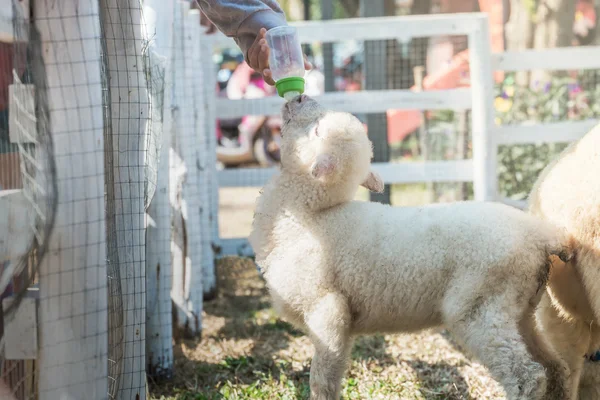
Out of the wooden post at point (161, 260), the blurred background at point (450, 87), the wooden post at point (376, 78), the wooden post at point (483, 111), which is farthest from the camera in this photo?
the blurred background at point (450, 87)

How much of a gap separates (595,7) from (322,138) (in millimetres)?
12024

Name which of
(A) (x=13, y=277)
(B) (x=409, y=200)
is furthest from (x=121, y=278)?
(B) (x=409, y=200)

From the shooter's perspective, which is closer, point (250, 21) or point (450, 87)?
point (250, 21)

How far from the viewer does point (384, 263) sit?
2.89m

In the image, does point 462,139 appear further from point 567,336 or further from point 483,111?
point 567,336

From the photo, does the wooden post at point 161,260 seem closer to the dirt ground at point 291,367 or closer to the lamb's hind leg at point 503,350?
the dirt ground at point 291,367

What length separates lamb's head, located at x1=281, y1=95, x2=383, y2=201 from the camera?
2945mm

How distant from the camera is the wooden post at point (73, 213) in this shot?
219 cm

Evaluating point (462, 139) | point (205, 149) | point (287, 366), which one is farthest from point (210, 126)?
point (287, 366)

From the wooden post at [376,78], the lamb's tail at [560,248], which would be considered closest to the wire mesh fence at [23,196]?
the lamb's tail at [560,248]

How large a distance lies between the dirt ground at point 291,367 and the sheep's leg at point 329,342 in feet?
2.16

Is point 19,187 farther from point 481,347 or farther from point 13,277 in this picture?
point 481,347

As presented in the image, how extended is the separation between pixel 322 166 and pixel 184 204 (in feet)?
6.75

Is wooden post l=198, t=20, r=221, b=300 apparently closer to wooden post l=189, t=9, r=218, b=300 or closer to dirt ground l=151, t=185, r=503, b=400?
wooden post l=189, t=9, r=218, b=300
